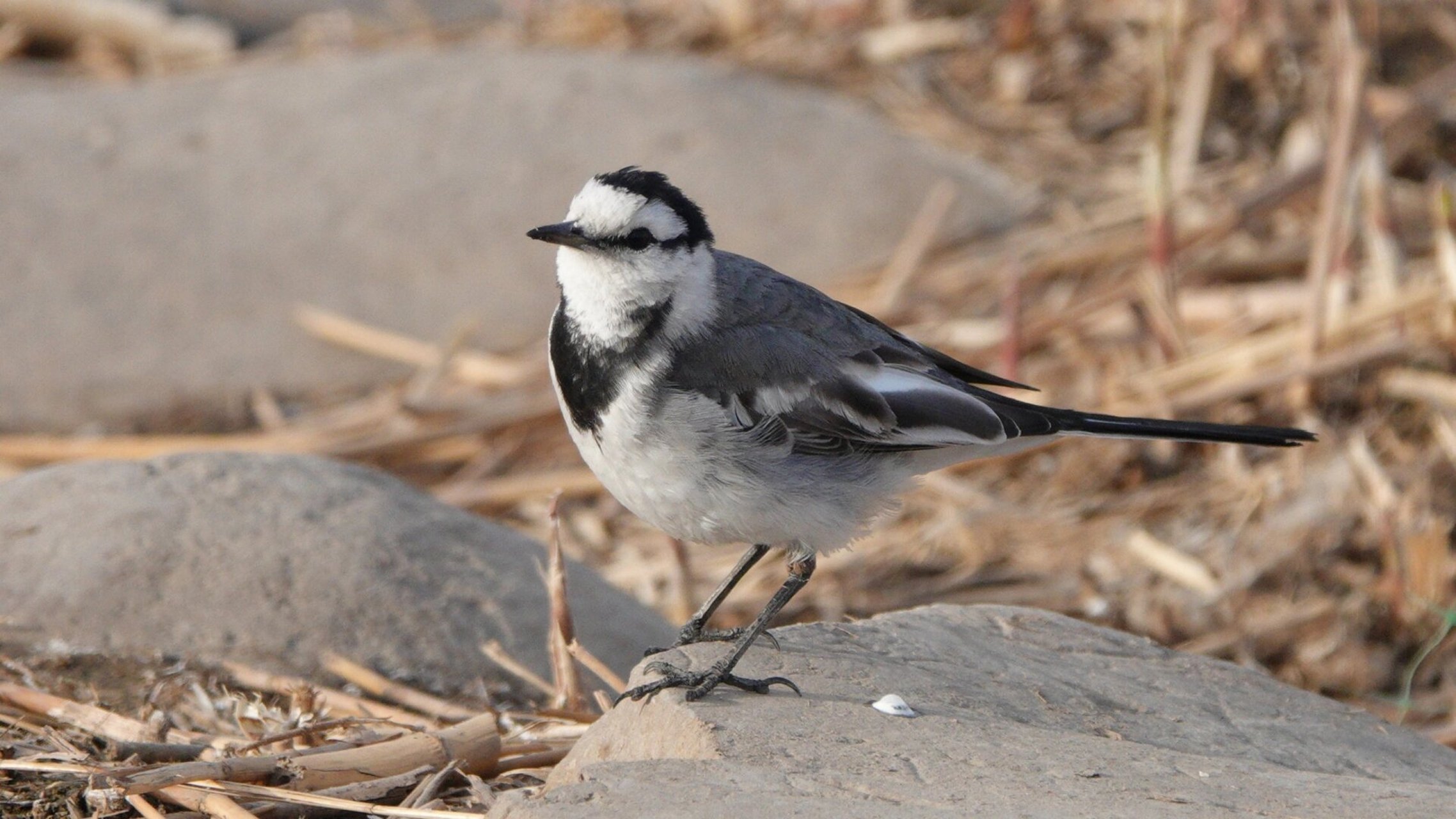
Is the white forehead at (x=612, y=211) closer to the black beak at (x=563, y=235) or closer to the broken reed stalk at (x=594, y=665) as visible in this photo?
the black beak at (x=563, y=235)

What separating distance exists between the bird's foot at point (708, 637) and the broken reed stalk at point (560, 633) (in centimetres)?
25

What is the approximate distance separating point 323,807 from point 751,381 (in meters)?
1.55

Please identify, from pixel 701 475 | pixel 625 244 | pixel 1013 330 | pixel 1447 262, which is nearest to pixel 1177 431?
pixel 701 475

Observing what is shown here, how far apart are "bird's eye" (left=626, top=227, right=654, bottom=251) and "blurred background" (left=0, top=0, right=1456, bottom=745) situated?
2.10 metres

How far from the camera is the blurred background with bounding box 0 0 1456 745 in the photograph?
670 cm

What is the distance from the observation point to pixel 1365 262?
7.90m

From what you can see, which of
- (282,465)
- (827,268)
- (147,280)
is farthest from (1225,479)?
(147,280)

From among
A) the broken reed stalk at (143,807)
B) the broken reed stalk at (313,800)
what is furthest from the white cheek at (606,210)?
the broken reed stalk at (143,807)

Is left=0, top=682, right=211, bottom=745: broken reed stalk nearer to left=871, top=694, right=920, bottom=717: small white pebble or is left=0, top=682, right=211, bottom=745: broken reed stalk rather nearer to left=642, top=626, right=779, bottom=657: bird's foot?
left=642, top=626, right=779, bottom=657: bird's foot

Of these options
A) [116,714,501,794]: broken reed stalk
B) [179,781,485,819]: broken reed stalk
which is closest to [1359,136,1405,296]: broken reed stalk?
[116,714,501,794]: broken reed stalk

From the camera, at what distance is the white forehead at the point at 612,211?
4316mm

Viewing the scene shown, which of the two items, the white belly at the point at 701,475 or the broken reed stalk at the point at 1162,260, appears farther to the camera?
the broken reed stalk at the point at 1162,260

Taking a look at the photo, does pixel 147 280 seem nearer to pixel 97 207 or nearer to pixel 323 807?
pixel 97 207

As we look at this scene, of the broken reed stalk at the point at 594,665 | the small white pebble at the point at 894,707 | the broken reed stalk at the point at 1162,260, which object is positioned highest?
the broken reed stalk at the point at 1162,260
